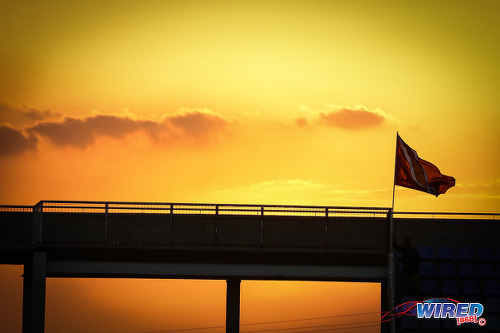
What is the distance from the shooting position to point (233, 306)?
110 ft

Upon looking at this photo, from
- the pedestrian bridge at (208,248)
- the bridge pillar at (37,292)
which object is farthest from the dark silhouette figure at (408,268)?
the bridge pillar at (37,292)

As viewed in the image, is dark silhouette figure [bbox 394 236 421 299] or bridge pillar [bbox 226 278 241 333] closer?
dark silhouette figure [bbox 394 236 421 299]

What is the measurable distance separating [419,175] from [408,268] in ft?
11.7

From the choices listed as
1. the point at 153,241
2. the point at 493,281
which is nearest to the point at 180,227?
the point at 153,241

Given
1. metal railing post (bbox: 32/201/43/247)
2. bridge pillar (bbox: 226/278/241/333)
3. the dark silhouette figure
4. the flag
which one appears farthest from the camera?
bridge pillar (bbox: 226/278/241/333)

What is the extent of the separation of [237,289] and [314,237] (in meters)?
3.53

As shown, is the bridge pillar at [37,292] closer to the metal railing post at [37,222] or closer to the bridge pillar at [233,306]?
the metal railing post at [37,222]

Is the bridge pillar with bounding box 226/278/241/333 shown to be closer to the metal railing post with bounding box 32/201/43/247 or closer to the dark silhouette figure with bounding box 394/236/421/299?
the dark silhouette figure with bounding box 394/236/421/299

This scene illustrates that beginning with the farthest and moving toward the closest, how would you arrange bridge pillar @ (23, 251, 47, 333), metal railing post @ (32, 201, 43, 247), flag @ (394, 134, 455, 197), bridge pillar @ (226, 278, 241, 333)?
bridge pillar @ (226, 278, 241, 333), flag @ (394, 134, 455, 197), metal railing post @ (32, 201, 43, 247), bridge pillar @ (23, 251, 47, 333)

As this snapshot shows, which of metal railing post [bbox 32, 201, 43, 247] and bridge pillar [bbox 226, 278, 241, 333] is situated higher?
metal railing post [bbox 32, 201, 43, 247]

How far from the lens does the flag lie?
3250 centimetres

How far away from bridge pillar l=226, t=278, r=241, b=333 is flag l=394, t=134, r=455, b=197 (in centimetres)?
721

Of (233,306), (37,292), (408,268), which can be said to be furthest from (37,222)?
(408,268)

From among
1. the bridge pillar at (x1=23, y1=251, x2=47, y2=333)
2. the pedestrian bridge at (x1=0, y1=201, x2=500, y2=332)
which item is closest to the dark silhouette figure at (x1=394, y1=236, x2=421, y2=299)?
the pedestrian bridge at (x1=0, y1=201, x2=500, y2=332)
